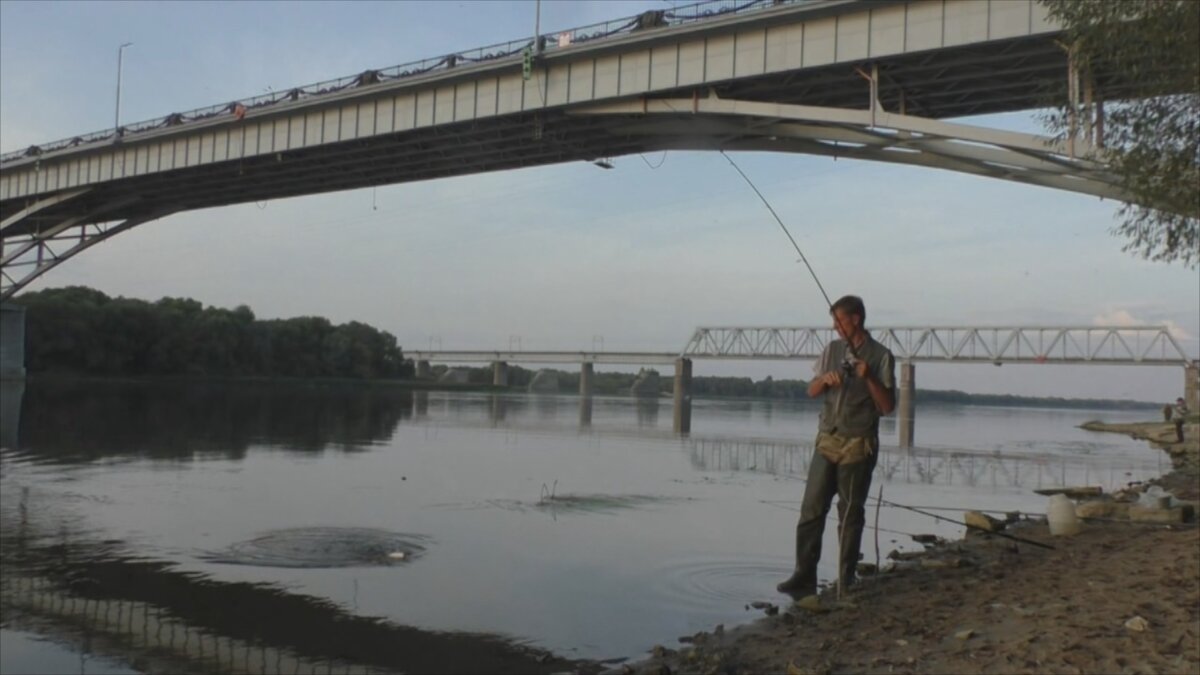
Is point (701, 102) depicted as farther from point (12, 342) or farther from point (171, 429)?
point (12, 342)

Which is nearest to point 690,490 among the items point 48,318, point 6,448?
point 6,448

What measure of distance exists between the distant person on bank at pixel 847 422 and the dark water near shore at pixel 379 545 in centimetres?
104

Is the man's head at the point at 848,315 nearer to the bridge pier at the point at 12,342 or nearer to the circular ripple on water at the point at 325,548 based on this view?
the circular ripple on water at the point at 325,548

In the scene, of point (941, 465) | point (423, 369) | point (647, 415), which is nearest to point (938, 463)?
point (941, 465)

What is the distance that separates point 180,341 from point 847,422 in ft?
319

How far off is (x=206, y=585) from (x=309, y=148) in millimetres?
28674

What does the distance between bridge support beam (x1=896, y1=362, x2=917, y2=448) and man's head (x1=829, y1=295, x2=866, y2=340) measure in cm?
2901

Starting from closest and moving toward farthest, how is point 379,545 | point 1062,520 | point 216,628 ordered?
point 216,628
point 1062,520
point 379,545

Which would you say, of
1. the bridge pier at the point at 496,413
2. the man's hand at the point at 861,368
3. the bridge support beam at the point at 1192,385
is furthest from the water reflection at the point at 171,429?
the bridge support beam at the point at 1192,385

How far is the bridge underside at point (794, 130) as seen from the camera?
20.4 m

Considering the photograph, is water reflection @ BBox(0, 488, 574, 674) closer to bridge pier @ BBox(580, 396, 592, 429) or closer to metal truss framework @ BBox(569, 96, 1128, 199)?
metal truss framework @ BBox(569, 96, 1128, 199)

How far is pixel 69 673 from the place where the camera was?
648cm

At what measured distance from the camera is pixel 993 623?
657 cm

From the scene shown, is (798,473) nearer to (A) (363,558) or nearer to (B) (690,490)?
(B) (690,490)
